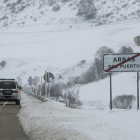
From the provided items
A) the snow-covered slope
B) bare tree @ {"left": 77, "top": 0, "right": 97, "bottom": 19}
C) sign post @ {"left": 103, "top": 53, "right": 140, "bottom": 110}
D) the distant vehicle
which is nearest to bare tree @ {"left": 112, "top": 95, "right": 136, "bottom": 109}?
the distant vehicle

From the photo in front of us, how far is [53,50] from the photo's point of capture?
9844cm

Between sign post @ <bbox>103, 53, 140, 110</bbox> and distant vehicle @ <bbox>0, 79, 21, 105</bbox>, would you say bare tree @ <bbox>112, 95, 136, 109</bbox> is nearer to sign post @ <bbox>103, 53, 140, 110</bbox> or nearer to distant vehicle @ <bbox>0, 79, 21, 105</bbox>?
distant vehicle @ <bbox>0, 79, 21, 105</bbox>

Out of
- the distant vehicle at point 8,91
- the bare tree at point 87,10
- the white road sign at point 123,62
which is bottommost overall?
the distant vehicle at point 8,91

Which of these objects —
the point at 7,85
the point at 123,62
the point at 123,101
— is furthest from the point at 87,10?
the point at 123,62

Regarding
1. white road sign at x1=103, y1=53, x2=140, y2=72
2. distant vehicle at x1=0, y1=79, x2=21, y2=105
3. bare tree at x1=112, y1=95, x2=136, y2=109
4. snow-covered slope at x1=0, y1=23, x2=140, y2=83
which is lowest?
bare tree at x1=112, y1=95, x2=136, y2=109

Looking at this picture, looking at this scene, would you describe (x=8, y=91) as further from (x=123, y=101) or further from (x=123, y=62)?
(x=123, y=101)

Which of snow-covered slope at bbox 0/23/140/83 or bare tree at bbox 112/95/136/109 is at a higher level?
snow-covered slope at bbox 0/23/140/83

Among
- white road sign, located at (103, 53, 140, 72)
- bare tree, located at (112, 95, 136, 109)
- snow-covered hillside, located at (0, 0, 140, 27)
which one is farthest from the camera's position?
snow-covered hillside, located at (0, 0, 140, 27)

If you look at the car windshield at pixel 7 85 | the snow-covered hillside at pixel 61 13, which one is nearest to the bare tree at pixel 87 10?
the snow-covered hillside at pixel 61 13

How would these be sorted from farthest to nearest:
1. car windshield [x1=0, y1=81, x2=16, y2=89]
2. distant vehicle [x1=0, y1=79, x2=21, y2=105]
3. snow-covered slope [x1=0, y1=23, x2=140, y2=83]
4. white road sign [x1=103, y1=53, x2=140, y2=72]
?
snow-covered slope [x1=0, y1=23, x2=140, y2=83]
car windshield [x1=0, y1=81, x2=16, y2=89]
distant vehicle [x1=0, y1=79, x2=21, y2=105]
white road sign [x1=103, y1=53, x2=140, y2=72]

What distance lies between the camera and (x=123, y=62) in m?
18.1

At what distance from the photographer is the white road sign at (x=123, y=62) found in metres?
18.0

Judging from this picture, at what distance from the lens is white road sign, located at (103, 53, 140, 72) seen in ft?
59.2

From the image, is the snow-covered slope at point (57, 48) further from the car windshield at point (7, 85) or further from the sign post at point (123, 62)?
the sign post at point (123, 62)
